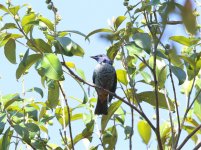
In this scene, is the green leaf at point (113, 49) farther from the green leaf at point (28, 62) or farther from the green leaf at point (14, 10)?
the green leaf at point (14, 10)

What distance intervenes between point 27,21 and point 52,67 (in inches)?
14.4

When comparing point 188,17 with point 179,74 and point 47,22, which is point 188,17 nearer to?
point 179,74

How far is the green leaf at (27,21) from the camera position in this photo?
2.07 metres

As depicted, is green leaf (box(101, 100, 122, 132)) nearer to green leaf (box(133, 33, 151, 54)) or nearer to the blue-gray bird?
green leaf (box(133, 33, 151, 54))

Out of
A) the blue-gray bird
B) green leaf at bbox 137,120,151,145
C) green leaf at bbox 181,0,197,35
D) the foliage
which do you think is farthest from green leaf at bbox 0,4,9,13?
green leaf at bbox 181,0,197,35

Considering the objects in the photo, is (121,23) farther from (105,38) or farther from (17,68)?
(105,38)

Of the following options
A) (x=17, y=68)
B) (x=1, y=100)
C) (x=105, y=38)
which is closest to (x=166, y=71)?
(x=17, y=68)

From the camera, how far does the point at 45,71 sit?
2000mm

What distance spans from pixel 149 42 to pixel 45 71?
0.52 metres

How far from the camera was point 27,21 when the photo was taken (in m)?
2.15

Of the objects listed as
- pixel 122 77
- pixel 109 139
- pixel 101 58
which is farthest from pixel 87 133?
pixel 101 58

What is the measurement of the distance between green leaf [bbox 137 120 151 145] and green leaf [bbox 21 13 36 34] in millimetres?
978

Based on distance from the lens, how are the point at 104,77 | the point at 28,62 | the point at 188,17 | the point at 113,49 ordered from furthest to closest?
the point at 104,77
the point at 113,49
the point at 28,62
the point at 188,17

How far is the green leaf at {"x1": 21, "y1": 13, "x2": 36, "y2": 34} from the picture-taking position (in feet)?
6.78
